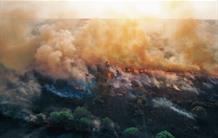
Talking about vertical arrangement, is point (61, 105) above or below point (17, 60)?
below

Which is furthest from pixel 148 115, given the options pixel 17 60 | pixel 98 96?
pixel 17 60

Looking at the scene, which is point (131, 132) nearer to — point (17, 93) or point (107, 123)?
point (107, 123)

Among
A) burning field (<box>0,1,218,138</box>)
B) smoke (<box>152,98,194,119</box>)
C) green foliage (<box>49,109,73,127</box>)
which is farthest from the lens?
smoke (<box>152,98,194,119</box>)

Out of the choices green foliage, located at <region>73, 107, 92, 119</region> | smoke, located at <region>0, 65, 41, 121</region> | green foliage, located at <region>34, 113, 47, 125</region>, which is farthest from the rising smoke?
green foliage, located at <region>34, 113, 47, 125</region>

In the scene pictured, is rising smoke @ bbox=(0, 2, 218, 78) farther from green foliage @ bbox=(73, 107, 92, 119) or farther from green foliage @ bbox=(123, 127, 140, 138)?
green foliage @ bbox=(123, 127, 140, 138)

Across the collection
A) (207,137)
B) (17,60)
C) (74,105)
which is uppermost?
(17,60)

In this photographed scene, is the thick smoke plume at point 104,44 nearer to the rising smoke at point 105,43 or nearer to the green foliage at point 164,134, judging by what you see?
the rising smoke at point 105,43

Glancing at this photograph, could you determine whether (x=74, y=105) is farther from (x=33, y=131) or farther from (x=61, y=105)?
(x=33, y=131)

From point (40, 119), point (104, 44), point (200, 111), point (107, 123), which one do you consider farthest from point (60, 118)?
point (200, 111)

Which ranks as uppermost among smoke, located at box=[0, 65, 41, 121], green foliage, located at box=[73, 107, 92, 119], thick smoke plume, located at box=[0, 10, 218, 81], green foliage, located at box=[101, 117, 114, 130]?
thick smoke plume, located at box=[0, 10, 218, 81]
